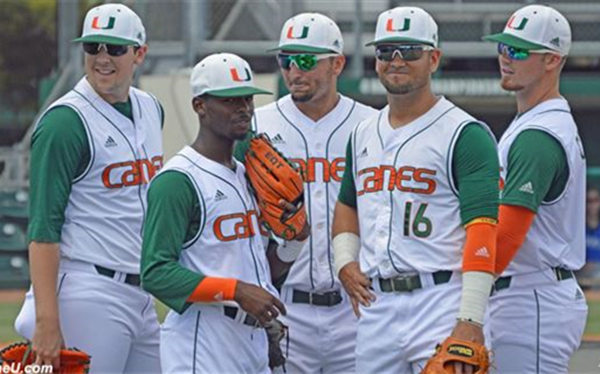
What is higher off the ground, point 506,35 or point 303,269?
point 506,35

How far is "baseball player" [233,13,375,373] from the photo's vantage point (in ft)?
18.7

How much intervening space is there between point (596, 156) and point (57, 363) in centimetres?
1508

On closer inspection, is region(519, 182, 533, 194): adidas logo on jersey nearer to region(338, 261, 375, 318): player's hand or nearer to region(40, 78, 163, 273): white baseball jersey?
region(338, 261, 375, 318): player's hand

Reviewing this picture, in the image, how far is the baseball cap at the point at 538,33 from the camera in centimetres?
541

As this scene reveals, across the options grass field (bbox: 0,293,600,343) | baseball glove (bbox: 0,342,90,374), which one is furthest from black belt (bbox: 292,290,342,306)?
grass field (bbox: 0,293,600,343)

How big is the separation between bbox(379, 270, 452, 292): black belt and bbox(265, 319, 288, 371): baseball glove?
41 centimetres

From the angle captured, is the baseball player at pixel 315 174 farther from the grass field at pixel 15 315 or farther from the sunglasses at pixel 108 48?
the grass field at pixel 15 315

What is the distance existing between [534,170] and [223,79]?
124 cm

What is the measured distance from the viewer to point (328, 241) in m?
5.74

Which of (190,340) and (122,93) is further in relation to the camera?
(122,93)

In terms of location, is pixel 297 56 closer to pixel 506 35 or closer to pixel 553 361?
pixel 506 35

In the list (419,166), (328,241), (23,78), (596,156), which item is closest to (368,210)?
(419,166)

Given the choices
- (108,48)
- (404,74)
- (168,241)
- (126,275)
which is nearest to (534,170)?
(404,74)

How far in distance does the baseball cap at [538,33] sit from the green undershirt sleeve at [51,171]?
1.77 m
